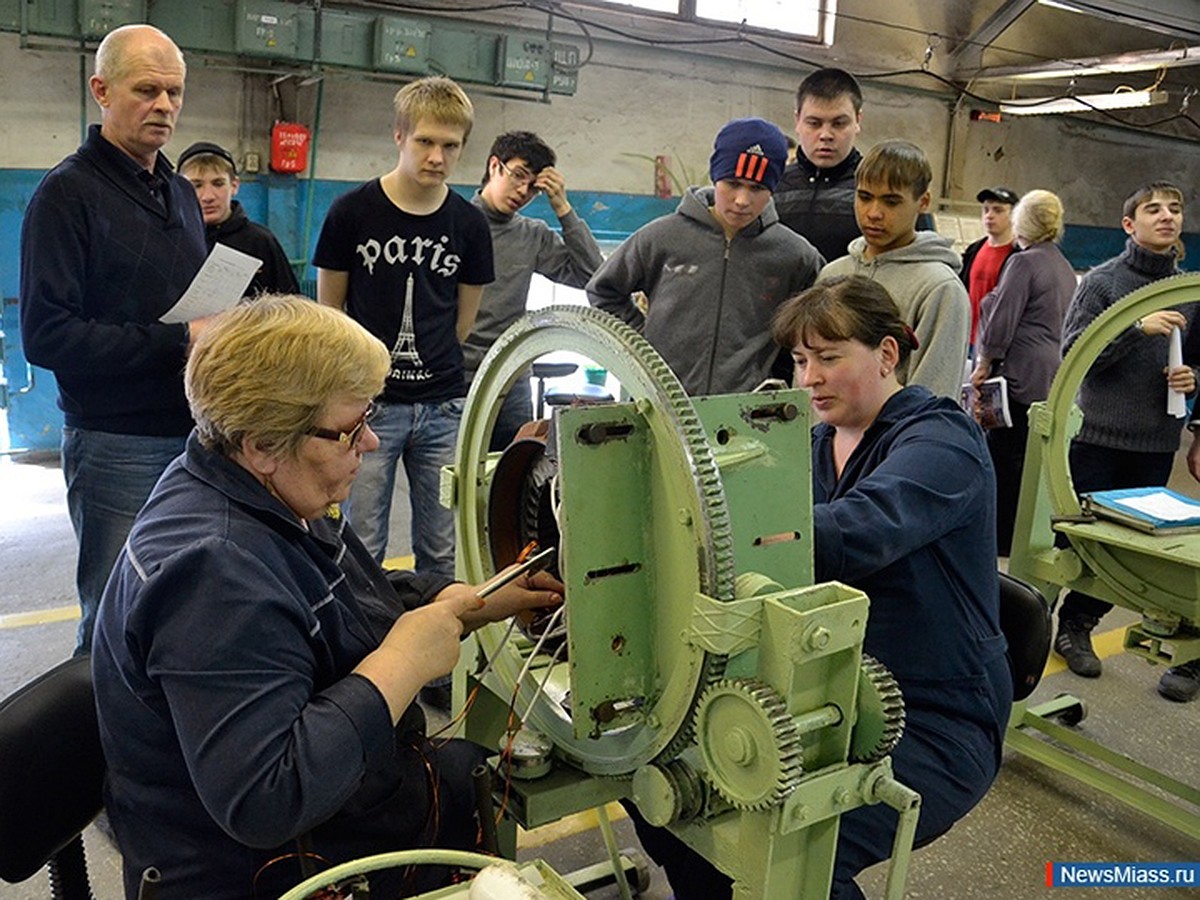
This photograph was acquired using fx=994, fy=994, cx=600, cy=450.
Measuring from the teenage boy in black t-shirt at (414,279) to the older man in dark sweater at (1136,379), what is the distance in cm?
175

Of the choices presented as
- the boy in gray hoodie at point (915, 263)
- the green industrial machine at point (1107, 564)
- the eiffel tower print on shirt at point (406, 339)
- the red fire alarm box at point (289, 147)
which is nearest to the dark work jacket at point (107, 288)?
the eiffel tower print on shirt at point (406, 339)

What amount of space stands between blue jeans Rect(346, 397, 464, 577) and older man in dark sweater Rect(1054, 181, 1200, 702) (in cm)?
180

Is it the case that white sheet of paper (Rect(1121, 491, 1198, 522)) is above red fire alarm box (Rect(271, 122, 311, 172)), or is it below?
below

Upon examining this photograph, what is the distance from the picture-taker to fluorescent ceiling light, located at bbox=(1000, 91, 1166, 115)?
6238 millimetres

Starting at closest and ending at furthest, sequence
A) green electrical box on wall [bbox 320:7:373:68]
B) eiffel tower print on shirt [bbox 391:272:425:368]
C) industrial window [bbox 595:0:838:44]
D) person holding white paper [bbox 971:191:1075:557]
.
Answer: eiffel tower print on shirt [bbox 391:272:425:368] < person holding white paper [bbox 971:191:1075:557] < green electrical box on wall [bbox 320:7:373:68] < industrial window [bbox 595:0:838:44]

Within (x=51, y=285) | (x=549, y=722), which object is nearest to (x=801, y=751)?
(x=549, y=722)

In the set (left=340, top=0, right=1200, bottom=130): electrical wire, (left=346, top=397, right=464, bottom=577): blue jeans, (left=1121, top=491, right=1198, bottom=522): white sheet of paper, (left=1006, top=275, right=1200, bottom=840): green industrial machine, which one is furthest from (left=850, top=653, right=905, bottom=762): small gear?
(left=340, top=0, right=1200, bottom=130): electrical wire

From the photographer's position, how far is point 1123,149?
8.14 metres

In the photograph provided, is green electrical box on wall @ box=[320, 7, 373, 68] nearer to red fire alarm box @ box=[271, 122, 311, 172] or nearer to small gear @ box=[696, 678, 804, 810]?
red fire alarm box @ box=[271, 122, 311, 172]

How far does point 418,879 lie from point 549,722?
0.24m

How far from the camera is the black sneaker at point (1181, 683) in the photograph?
9.15 feet

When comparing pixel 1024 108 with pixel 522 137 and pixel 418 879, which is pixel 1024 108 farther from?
pixel 418 879

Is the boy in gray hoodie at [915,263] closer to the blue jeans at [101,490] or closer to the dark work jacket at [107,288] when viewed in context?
the dark work jacket at [107,288]

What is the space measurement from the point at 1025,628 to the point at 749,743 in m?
0.90
